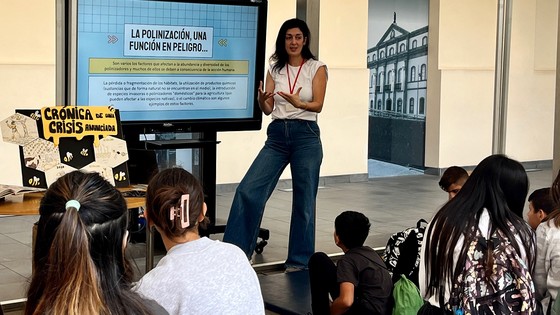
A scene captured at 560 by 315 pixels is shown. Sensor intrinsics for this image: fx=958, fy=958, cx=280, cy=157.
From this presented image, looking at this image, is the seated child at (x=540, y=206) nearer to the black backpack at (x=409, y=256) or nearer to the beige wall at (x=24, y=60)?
the black backpack at (x=409, y=256)

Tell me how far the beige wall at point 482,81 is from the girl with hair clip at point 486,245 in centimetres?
434

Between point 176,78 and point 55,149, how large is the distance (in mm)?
1671

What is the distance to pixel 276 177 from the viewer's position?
5629 mm

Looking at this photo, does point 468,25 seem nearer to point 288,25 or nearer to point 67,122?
point 288,25

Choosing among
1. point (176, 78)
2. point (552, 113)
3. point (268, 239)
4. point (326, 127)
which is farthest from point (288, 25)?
point (552, 113)

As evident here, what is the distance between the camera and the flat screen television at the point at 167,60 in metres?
5.15

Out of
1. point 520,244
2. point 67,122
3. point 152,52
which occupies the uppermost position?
point 152,52

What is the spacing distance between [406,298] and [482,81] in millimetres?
4566

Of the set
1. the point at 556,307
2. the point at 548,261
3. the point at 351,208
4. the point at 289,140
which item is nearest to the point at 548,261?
the point at 548,261

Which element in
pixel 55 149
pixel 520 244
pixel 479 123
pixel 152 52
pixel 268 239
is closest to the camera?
pixel 520 244

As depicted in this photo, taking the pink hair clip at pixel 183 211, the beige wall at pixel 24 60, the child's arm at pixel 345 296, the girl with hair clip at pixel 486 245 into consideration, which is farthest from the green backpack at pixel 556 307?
the beige wall at pixel 24 60

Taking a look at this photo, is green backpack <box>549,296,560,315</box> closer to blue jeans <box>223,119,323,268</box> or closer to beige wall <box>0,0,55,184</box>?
blue jeans <box>223,119,323,268</box>

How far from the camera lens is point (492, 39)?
768 centimetres

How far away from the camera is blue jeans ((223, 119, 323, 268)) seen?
554 centimetres
